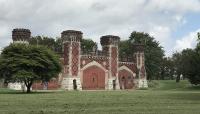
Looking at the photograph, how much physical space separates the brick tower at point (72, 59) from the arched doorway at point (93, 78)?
2168mm

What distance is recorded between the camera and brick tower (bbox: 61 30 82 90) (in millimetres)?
73312

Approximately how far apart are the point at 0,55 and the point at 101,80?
30182 mm

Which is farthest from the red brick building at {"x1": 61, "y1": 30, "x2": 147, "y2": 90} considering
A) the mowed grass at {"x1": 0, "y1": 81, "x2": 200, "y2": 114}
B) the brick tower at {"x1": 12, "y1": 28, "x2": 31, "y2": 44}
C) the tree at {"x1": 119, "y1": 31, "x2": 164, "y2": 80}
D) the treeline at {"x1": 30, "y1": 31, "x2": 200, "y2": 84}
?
the mowed grass at {"x1": 0, "y1": 81, "x2": 200, "y2": 114}

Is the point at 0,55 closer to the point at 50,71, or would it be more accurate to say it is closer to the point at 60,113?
the point at 50,71

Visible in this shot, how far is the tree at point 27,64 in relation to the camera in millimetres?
49344

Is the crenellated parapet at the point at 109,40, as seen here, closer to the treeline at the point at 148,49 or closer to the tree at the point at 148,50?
the treeline at the point at 148,49

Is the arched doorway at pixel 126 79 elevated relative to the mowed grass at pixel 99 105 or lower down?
elevated

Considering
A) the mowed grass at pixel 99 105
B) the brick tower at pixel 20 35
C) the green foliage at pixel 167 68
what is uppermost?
the brick tower at pixel 20 35

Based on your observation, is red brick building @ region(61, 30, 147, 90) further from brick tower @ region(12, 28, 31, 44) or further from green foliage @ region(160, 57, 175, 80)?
green foliage @ region(160, 57, 175, 80)

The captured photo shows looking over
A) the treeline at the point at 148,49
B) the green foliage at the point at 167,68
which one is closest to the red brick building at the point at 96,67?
the treeline at the point at 148,49

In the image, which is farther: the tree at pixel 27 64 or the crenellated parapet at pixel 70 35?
the crenellated parapet at pixel 70 35

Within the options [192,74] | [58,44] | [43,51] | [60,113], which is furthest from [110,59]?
[60,113]

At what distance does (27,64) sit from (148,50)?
215ft

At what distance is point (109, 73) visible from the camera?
8056cm
